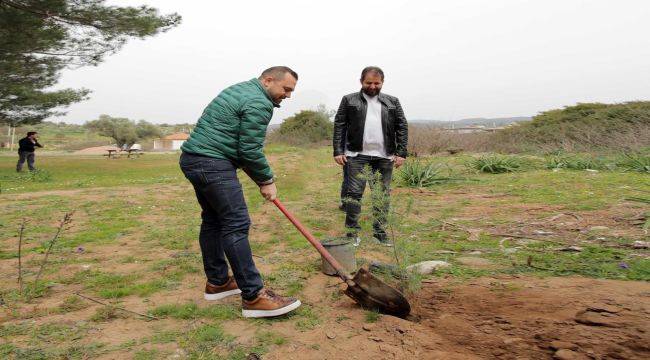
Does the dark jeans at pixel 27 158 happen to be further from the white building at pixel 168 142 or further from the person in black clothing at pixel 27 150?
the white building at pixel 168 142

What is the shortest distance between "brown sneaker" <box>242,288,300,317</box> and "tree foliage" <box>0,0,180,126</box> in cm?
1304

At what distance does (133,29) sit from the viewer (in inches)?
544

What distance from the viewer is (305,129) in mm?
32219

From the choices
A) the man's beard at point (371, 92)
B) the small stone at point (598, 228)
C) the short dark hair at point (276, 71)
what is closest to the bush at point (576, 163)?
the small stone at point (598, 228)

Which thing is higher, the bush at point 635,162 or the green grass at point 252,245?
the bush at point 635,162

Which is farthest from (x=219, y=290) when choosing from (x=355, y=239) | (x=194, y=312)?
(x=355, y=239)

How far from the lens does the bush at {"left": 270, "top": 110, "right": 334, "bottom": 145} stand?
102 ft

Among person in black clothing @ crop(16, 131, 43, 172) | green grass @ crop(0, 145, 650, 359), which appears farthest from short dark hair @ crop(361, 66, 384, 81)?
person in black clothing @ crop(16, 131, 43, 172)

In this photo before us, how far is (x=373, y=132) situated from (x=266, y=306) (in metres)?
2.20

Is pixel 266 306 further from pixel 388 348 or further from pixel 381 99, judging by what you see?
pixel 381 99

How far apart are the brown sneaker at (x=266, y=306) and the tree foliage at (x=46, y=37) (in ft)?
42.8

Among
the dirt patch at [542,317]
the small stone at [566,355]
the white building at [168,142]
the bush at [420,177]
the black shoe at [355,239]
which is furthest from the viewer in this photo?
the white building at [168,142]

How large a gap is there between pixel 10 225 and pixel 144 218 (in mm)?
1760

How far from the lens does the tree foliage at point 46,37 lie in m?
12.5
